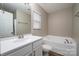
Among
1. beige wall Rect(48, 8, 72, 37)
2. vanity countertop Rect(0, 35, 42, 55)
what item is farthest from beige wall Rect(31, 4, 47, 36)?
vanity countertop Rect(0, 35, 42, 55)

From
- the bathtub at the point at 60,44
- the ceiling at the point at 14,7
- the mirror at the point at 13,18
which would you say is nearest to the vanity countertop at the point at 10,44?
the mirror at the point at 13,18

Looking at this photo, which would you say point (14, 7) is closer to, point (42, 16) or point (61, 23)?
point (42, 16)

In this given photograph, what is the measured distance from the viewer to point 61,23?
7.68 feet

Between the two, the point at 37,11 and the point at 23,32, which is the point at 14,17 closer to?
the point at 23,32

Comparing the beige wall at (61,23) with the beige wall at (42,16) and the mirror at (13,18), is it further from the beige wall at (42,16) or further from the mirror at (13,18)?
the mirror at (13,18)

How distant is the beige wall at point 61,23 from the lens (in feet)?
7.41

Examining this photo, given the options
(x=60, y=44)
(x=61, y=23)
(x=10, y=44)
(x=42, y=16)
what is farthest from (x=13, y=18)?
(x=60, y=44)

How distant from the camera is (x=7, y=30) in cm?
166

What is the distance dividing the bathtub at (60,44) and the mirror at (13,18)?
0.64m

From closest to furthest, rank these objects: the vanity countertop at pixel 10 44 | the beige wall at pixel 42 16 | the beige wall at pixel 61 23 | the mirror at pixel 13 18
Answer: the vanity countertop at pixel 10 44, the mirror at pixel 13 18, the beige wall at pixel 61 23, the beige wall at pixel 42 16

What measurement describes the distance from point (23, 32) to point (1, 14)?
83 centimetres

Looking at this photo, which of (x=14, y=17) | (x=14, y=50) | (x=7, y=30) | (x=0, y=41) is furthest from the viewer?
(x=14, y=17)

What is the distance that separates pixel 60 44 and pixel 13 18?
1420 millimetres

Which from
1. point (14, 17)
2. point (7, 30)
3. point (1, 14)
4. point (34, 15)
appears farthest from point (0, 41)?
point (34, 15)
